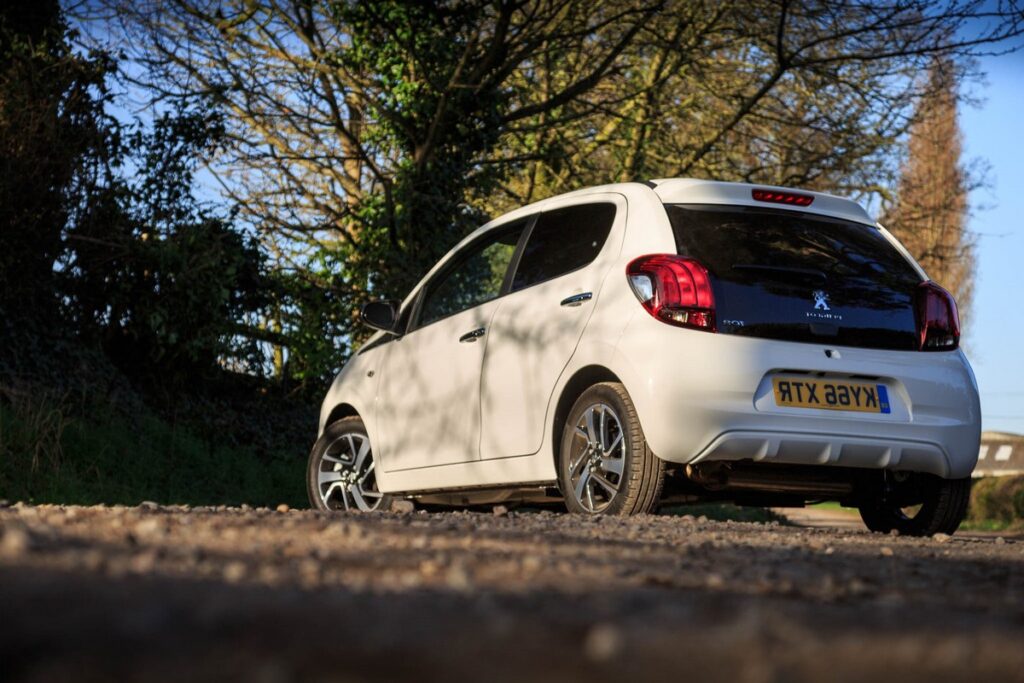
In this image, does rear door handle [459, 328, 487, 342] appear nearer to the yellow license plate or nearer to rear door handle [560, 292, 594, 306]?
rear door handle [560, 292, 594, 306]

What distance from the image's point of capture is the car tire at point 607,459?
5973mm

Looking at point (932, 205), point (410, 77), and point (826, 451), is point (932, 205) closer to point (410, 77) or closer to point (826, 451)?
point (410, 77)

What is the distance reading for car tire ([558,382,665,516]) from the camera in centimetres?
597

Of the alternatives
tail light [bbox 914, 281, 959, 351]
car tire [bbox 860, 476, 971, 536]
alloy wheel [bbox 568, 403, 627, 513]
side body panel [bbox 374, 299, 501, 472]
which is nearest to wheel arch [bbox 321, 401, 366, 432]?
side body panel [bbox 374, 299, 501, 472]

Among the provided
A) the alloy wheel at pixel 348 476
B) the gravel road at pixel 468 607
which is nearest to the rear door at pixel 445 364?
the alloy wheel at pixel 348 476

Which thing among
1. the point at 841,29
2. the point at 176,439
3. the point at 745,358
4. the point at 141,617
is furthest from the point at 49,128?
the point at 141,617

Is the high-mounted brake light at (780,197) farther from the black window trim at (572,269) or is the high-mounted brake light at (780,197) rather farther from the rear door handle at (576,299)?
the rear door handle at (576,299)

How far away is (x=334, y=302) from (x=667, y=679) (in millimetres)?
13134

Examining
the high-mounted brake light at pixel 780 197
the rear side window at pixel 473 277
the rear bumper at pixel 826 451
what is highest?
the high-mounted brake light at pixel 780 197

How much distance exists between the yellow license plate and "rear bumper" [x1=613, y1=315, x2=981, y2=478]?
0.03 meters

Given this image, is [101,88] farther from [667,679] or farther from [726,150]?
[667,679]

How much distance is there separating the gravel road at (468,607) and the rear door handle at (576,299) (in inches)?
75.8

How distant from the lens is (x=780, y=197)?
6.50 meters

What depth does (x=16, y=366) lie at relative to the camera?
11719 millimetres
